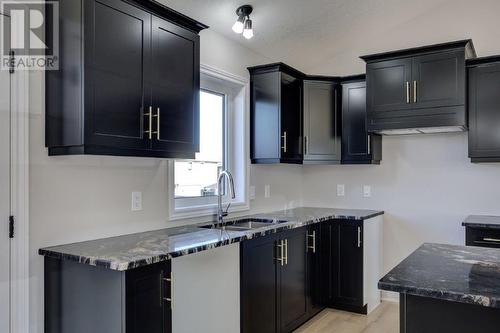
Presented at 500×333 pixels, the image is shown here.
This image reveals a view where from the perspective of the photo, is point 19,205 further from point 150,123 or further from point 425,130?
point 425,130

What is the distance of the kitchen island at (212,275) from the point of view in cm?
181

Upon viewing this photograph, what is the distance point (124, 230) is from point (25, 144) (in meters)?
0.78

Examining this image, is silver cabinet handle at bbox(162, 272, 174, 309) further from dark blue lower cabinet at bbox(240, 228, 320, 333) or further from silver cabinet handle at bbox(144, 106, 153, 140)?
silver cabinet handle at bbox(144, 106, 153, 140)

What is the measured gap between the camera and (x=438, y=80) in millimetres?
3336

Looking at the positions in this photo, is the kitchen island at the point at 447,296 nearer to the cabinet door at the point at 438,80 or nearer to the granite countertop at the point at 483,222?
the granite countertop at the point at 483,222

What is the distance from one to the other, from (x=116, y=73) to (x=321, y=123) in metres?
2.42

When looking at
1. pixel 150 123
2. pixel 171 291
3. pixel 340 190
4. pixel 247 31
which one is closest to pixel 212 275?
pixel 171 291

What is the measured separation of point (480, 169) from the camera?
366 centimetres

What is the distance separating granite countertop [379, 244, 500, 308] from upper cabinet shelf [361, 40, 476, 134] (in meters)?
1.68

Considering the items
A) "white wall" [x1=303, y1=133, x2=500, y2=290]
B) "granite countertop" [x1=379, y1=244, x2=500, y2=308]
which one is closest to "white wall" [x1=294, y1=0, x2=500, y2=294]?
"white wall" [x1=303, y1=133, x2=500, y2=290]

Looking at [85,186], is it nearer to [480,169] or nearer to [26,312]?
[26,312]

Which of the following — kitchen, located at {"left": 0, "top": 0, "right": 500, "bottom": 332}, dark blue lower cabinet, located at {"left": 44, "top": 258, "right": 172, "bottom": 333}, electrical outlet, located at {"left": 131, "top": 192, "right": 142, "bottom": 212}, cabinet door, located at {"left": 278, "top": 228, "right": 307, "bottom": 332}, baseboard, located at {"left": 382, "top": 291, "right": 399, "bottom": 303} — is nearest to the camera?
dark blue lower cabinet, located at {"left": 44, "top": 258, "right": 172, "bottom": 333}

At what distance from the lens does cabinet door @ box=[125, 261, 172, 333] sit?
1758 millimetres

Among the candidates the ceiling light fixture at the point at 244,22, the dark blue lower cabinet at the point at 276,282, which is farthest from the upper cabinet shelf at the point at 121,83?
the dark blue lower cabinet at the point at 276,282
